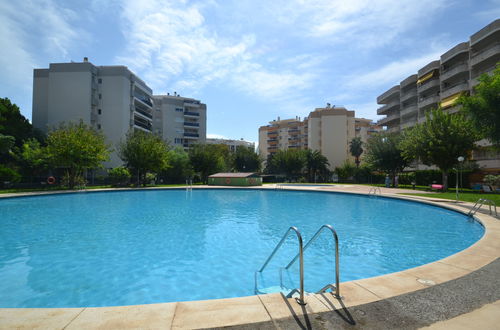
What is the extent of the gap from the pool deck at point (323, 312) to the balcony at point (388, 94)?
5912 cm

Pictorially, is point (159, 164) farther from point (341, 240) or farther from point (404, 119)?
point (404, 119)

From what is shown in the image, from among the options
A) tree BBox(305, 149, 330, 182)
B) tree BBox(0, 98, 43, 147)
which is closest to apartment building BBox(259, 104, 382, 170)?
tree BBox(305, 149, 330, 182)

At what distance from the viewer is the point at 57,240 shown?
9.27 m

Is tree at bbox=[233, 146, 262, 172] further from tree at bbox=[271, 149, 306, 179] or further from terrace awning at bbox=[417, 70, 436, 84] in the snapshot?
terrace awning at bbox=[417, 70, 436, 84]

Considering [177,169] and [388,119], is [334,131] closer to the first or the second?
[388,119]

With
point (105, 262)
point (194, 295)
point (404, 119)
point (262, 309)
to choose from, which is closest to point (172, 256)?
point (105, 262)

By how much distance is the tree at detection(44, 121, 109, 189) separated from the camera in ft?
95.3

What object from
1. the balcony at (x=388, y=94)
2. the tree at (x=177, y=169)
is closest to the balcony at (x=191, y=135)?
the tree at (x=177, y=169)

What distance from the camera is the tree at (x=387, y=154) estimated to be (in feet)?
116

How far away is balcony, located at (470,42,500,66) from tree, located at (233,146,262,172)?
132 ft

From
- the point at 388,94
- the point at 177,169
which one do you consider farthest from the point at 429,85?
the point at 177,169

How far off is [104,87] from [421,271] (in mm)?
56137

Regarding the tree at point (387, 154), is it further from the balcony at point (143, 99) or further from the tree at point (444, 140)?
the balcony at point (143, 99)

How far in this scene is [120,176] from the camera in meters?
35.2
